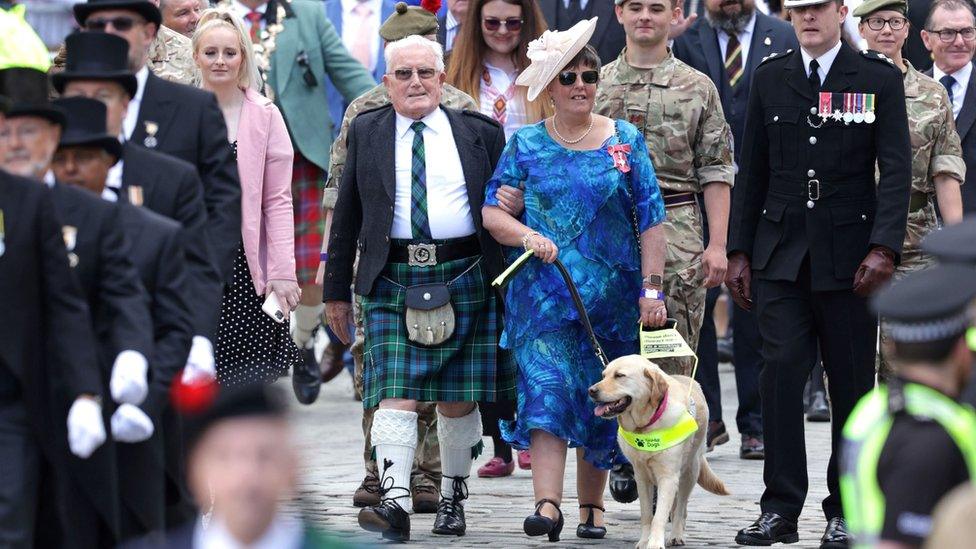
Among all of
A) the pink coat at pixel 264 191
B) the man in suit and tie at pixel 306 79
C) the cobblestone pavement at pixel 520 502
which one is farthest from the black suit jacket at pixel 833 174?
the man in suit and tie at pixel 306 79

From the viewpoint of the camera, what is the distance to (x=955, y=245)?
204 inches

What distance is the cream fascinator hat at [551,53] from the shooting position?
9.12m

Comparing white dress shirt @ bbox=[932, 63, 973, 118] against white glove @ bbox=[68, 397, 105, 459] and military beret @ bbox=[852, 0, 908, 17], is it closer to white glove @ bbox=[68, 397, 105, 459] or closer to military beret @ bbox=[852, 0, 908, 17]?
military beret @ bbox=[852, 0, 908, 17]

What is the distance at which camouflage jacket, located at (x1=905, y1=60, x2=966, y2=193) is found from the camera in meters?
10.4

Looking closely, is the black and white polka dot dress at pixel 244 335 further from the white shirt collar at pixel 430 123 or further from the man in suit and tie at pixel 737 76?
the man in suit and tie at pixel 737 76

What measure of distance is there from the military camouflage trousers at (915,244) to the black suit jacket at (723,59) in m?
1.47

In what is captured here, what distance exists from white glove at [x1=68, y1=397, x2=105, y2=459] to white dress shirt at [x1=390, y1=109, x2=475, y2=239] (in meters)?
2.86

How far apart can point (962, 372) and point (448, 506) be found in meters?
4.57

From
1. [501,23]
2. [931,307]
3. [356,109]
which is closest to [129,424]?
[931,307]

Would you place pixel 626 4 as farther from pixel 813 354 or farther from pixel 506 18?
pixel 813 354

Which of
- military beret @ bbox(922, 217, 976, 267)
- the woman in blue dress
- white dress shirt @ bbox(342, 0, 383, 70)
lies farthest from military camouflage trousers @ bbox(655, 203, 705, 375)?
military beret @ bbox(922, 217, 976, 267)

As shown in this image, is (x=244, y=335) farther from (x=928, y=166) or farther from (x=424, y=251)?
(x=928, y=166)

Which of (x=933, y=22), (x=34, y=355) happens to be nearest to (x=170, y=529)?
(x=34, y=355)

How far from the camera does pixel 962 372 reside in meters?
4.91
